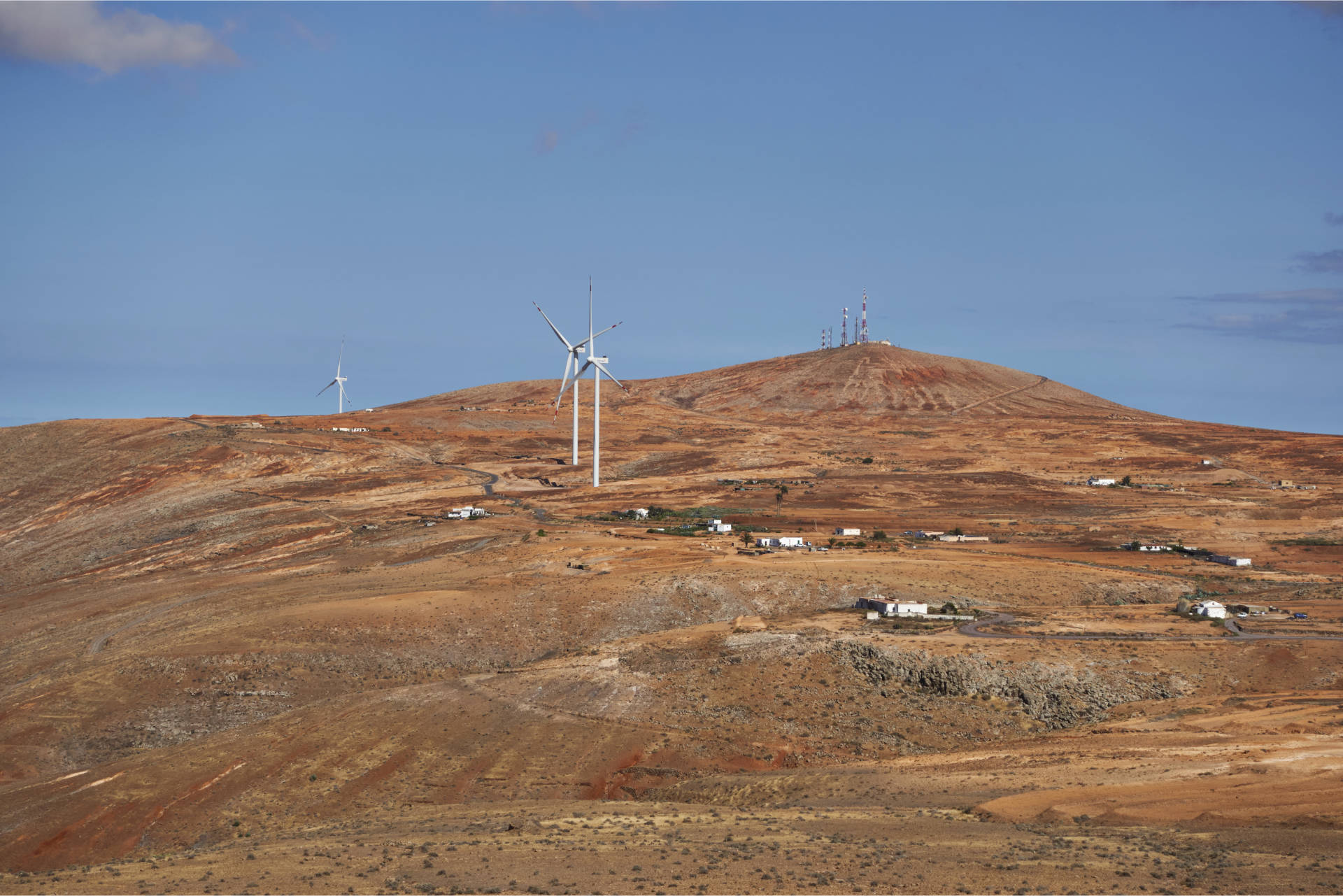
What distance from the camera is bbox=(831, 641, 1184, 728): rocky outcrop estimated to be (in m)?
61.2

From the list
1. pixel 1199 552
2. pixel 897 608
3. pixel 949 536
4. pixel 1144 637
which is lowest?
pixel 1144 637

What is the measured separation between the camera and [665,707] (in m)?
63.2

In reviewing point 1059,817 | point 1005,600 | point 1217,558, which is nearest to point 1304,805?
point 1059,817

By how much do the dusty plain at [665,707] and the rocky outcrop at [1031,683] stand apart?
0.64 feet

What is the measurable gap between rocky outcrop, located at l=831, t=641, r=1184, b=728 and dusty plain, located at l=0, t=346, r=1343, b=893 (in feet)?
0.64

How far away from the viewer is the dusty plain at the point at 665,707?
36.5 m

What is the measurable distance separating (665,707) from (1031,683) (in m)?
20.5

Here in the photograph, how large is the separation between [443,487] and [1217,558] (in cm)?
9707

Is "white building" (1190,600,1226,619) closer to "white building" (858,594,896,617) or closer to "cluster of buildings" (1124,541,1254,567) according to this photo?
"white building" (858,594,896,617)

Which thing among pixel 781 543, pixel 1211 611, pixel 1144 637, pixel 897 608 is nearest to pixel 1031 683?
pixel 1144 637

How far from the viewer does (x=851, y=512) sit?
437 ft

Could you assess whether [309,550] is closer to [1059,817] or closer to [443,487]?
[443,487]

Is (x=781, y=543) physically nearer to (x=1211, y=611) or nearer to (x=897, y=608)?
(x=897, y=608)

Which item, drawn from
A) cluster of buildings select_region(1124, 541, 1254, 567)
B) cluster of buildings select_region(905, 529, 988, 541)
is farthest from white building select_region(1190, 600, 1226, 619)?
cluster of buildings select_region(905, 529, 988, 541)
